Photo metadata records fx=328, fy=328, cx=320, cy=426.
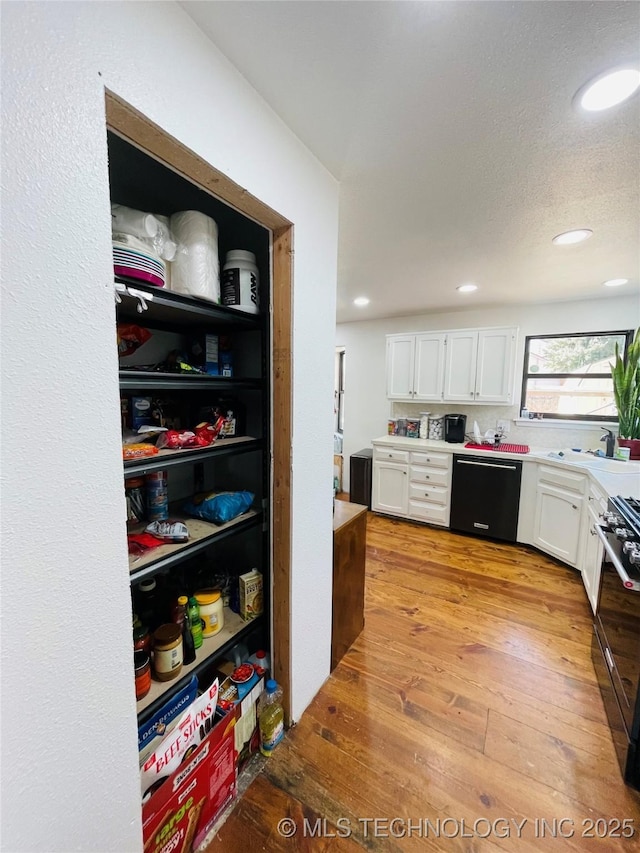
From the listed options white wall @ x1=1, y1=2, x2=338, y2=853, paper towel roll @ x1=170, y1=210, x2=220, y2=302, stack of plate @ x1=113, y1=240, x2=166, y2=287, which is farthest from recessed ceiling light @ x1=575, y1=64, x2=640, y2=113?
stack of plate @ x1=113, y1=240, x2=166, y2=287

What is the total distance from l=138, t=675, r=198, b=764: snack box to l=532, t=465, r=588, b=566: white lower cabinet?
2.75 m

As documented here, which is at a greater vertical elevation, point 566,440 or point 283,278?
point 283,278

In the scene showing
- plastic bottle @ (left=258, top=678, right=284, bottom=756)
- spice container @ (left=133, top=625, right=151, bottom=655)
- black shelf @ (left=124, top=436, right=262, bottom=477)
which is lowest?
plastic bottle @ (left=258, top=678, right=284, bottom=756)

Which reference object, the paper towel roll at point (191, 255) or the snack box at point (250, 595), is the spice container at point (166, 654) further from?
the paper towel roll at point (191, 255)

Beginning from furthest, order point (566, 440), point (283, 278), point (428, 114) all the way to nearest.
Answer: point (566, 440), point (283, 278), point (428, 114)

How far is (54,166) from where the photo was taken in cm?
58

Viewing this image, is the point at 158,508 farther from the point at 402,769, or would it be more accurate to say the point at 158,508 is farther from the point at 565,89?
the point at 565,89

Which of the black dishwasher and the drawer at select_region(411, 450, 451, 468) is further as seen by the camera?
the drawer at select_region(411, 450, 451, 468)

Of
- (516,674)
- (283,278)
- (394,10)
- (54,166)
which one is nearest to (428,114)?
(394,10)

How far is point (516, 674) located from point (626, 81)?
7.83ft

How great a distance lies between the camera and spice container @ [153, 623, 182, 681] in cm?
105

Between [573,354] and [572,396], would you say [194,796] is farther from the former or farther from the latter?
[573,354]

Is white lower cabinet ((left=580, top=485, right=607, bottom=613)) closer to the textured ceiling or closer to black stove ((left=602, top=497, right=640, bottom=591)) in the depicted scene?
black stove ((left=602, top=497, right=640, bottom=591))

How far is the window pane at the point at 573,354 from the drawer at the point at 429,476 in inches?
56.1
